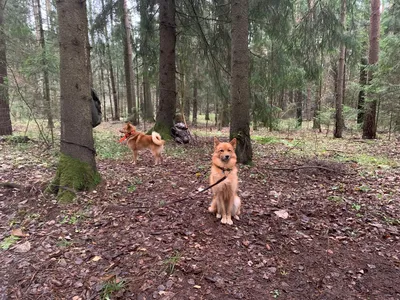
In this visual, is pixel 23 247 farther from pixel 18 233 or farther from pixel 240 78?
pixel 240 78

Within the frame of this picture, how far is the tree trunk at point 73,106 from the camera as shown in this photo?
13.7ft

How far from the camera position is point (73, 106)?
430cm

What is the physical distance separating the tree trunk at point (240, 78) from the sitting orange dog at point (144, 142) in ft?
6.93

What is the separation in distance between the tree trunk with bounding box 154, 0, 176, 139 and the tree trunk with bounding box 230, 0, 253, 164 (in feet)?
11.8

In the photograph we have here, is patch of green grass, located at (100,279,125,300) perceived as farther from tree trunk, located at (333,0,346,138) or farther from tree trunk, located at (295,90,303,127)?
tree trunk, located at (295,90,303,127)

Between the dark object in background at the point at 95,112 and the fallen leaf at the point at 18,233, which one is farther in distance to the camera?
the dark object in background at the point at 95,112

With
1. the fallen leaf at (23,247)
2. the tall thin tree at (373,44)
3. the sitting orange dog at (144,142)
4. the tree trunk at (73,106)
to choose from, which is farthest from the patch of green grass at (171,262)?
the tall thin tree at (373,44)

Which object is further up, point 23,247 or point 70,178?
point 70,178

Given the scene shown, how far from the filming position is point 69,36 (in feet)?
13.7

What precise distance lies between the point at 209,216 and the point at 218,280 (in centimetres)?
133

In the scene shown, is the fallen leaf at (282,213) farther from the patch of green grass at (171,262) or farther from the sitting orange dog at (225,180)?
the patch of green grass at (171,262)

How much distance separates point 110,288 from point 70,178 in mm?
2425

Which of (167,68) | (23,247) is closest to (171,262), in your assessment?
(23,247)

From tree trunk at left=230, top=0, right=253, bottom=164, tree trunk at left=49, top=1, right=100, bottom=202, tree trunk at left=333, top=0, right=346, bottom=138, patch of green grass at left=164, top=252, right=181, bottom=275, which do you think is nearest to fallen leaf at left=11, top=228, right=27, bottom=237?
tree trunk at left=49, top=1, right=100, bottom=202
